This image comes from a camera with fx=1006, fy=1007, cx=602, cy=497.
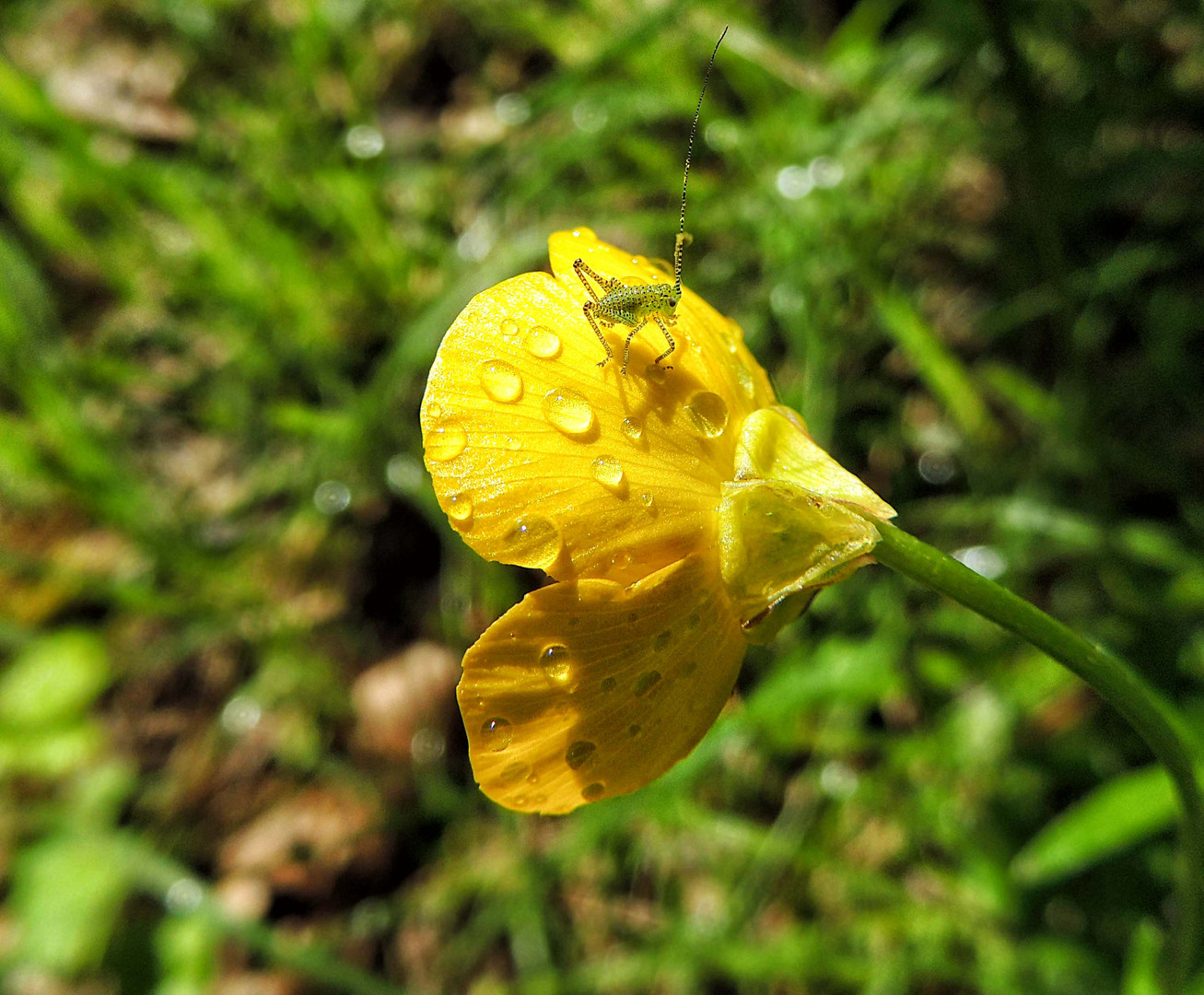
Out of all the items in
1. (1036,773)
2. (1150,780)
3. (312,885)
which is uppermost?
(1150,780)

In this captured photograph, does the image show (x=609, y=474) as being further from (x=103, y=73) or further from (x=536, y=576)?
(x=103, y=73)

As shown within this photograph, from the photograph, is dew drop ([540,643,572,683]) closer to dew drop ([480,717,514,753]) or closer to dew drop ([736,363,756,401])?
dew drop ([480,717,514,753])

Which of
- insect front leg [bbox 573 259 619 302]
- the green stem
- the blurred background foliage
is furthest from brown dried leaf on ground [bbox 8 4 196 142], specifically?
the green stem

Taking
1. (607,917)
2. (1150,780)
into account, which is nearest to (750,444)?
(1150,780)

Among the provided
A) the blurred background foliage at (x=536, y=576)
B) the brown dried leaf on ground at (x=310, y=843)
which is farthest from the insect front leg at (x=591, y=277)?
the brown dried leaf on ground at (x=310, y=843)

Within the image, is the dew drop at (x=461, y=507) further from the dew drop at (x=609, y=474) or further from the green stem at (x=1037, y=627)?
the green stem at (x=1037, y=627)

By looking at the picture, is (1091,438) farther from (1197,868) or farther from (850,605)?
(1197,868)

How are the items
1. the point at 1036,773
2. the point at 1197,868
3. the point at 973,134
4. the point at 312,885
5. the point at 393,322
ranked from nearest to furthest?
1. the point at 1197,868
2. the point at 1036,773
3. the point at 973,134
4. the point at 312,885
5. the point at 393,322

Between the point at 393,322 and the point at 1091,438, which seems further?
the point at 393,322
